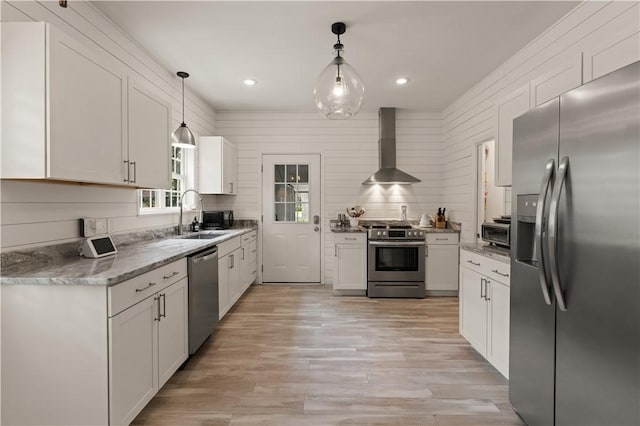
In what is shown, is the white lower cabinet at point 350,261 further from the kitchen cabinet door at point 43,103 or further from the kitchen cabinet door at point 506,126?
the kitchen cabinet door at point 43,103

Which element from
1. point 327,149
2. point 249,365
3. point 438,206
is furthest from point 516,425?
point 327,149

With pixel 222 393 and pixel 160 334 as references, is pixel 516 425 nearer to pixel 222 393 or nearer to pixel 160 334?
pixel 222 393

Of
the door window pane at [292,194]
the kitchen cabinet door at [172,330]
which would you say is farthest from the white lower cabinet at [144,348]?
the door window pane at [292,194]

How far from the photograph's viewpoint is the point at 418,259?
4562 mm

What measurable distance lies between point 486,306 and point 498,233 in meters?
0.57

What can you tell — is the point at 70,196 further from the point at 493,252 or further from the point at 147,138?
the point at 493,252

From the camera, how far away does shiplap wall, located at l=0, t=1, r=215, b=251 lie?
1.84 metres

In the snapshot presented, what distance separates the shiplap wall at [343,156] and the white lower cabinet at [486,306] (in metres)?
2.41

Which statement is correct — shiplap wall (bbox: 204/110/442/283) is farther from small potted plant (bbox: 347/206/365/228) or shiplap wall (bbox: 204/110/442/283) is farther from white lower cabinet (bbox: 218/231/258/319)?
white lower cabinet (bbox: 218/231/258/319)

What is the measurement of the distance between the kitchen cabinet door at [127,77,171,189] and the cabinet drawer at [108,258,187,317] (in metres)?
0.74

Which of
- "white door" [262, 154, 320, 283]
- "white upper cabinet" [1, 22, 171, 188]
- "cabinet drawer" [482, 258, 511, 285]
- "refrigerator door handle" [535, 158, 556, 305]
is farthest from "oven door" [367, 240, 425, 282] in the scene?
"white upper cabinet" [1, 22, 171, 188]

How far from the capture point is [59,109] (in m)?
1.72

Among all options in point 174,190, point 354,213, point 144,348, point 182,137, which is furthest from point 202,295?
point 354,213

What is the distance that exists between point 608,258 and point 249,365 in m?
2.39
